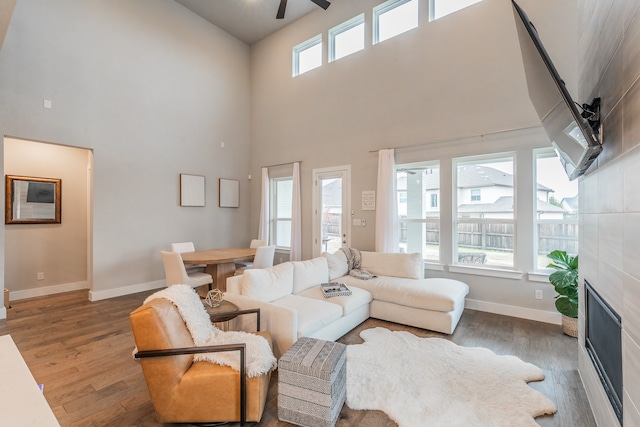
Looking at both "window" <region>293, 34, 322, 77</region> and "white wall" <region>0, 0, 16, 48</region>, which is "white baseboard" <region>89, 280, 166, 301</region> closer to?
"white wall" <region>0, 0, 16, 48</region>

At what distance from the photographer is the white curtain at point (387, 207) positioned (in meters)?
4.69

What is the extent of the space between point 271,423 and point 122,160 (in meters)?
4.76

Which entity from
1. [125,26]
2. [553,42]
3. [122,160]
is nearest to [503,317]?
[553,42]

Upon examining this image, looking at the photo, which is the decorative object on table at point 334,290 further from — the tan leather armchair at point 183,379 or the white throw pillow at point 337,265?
the tan leather armchair at point 183,379

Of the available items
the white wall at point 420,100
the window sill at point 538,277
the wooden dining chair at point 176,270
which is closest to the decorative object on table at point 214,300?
the wooden dining chair at point 176,270

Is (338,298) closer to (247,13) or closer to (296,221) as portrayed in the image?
(296,221)

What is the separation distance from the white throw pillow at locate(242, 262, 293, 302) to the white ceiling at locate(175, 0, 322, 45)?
16.4 feet

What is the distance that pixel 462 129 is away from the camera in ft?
13.6

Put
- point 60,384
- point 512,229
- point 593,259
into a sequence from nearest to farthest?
1. point 593,259
2. point 60,384
3. point 512,229

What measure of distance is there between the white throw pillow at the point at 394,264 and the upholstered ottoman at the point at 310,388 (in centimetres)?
235

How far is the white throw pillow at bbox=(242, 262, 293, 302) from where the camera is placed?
111 inches

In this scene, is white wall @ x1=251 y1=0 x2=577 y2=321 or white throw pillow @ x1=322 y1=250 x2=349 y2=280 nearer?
white wall @ x1=251 y1=0 x2=577 y2=321

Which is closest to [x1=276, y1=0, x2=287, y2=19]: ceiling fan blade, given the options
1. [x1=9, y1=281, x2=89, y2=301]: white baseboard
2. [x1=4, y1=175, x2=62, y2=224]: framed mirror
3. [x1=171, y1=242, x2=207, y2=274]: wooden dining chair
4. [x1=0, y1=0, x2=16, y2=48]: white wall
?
[x1=0, y1=0, x2=16, y2=48]: white wall

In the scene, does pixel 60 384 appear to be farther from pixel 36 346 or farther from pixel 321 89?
pixel 321 89
